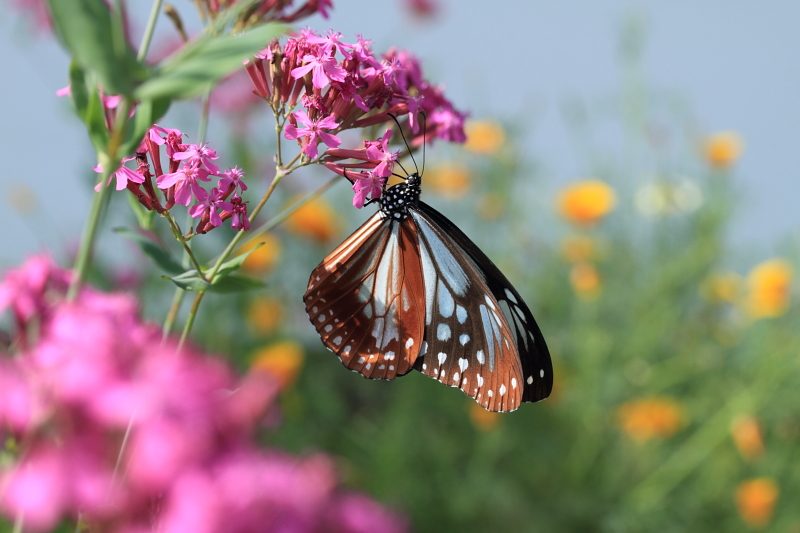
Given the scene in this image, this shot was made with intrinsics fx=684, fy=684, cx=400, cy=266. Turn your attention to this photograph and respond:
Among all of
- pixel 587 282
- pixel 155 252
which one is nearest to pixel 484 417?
pixel 587 282

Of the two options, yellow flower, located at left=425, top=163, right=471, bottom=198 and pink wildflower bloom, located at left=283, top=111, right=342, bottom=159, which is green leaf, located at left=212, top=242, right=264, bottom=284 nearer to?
pink wildflower bloom, located at left=283, top=111, right=342, bottom=159

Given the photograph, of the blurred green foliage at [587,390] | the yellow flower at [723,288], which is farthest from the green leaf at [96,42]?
the yellow flower at [723,288]

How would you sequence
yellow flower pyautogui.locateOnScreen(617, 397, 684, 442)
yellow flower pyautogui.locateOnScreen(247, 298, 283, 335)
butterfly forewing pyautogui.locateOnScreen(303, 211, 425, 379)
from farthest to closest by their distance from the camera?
yellow flower pyautogui.locateOnScreen(247, 298, 283, 335)
yellow flower pyautogui.locateOnScreen(617, 397, 684, 442)
butterfly forewing pyautogui.locateOnScreen(303, 211, 425, 379)

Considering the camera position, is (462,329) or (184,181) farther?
(462,329)

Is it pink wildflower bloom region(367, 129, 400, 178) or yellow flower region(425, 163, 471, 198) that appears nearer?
pink wildflower bloom region(367, 129, 400, 178)

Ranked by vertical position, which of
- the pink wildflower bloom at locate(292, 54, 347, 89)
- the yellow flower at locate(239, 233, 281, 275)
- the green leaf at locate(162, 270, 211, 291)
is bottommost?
the green leaf at locate(162, 270, 211, 291)

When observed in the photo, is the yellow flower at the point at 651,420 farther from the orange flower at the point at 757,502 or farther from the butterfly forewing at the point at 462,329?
the butterfly forewing at the point at 462,329

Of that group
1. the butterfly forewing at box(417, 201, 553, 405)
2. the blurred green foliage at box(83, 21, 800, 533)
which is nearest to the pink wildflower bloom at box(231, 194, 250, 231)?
the butterfly forewing at box(417, 201, 553, 405)

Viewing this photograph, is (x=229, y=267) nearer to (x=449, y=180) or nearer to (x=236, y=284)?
(x=236, y=284)
